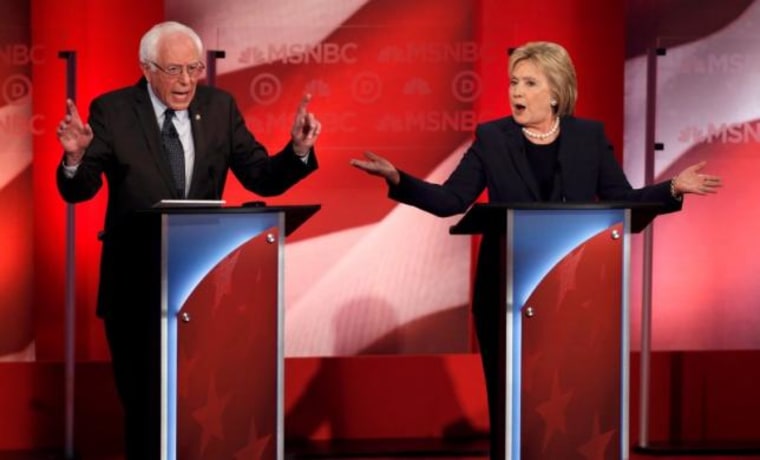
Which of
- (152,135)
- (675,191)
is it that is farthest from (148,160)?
(675,191)

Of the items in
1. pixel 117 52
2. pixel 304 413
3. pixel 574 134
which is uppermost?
pixel 117 52

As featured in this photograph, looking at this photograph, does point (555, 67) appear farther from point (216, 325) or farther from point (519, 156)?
point (216, 325)

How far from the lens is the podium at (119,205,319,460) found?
373 cm

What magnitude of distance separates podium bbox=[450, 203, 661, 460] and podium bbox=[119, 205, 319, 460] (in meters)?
0.67

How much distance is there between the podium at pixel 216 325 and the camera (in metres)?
3.73

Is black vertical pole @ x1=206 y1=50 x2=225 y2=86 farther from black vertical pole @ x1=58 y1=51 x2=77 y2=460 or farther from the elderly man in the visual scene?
the elderly man

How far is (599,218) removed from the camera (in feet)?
12.5

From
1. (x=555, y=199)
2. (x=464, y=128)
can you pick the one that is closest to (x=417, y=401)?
(x=464, y=128)

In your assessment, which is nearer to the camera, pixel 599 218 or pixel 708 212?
pixel 599 218

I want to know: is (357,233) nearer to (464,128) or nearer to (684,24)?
(464,128)

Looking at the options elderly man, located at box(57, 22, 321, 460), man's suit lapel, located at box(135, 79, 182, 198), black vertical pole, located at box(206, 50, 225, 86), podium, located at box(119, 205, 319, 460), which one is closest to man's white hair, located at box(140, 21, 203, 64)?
elderly man, located at box(57, 22, 321, 460)

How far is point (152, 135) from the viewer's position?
420 centimetres

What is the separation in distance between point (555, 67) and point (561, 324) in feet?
2.93

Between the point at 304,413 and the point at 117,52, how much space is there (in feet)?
5.90
